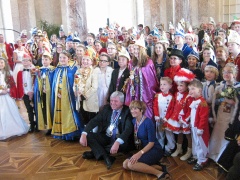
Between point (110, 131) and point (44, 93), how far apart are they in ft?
5.98

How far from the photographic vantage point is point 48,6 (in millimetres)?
13539

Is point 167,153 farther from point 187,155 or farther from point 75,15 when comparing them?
point 75,15

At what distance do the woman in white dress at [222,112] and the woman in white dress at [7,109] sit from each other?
11.8 ft

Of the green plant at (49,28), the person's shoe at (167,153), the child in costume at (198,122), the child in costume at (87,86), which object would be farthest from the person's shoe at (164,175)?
the green plant at (49,28)

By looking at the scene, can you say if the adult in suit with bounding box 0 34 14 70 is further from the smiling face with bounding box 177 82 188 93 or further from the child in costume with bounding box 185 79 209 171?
the child in costume with bounding box 185 79 209 171

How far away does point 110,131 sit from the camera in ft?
14.6

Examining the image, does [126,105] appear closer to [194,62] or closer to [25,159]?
[194,62]

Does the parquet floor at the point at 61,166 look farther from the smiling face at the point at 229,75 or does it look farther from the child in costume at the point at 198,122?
the smiling face at the point at 229,75

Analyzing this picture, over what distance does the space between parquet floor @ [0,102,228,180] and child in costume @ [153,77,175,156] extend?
12.1 inches

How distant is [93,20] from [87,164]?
11.8 meters

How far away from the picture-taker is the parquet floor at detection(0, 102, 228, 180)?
12.6 ft

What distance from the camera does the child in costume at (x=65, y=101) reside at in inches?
203

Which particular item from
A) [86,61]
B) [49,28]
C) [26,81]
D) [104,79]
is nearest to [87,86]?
[104,79]

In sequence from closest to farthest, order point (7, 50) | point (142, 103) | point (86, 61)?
point (142, 103), point (86, 61), point (7, 50)
